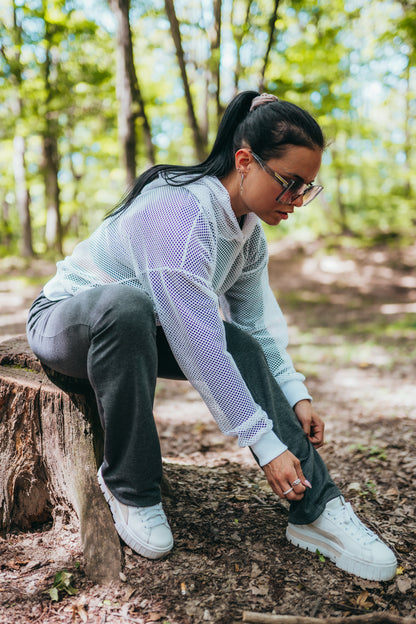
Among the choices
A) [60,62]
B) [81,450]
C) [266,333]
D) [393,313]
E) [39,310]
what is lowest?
[393,313]

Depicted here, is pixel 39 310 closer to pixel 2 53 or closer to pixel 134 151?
pixel 134 151

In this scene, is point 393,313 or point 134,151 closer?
point 134,151

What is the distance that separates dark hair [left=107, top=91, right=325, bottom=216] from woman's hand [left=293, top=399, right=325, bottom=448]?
97cm

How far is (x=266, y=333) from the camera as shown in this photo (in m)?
2.10

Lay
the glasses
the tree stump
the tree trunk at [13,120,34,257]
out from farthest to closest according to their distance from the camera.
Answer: the tree trunk at [13,120,34,257], the tree stump, the glasses

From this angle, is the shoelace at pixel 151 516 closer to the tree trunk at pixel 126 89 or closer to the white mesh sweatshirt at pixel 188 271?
the white mesh sweatshirt at pixel 188 271

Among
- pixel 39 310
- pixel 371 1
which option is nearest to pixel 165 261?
pixel 39 310

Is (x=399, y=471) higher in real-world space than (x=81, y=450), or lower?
lower

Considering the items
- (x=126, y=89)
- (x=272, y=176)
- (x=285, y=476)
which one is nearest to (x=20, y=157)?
(x=126, y=89)

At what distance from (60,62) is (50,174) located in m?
2.96

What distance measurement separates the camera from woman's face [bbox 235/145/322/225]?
1.66 metres

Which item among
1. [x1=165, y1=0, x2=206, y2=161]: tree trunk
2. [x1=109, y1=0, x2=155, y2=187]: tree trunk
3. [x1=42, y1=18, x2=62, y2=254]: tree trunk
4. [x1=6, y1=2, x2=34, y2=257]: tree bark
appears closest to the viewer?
[x1=109, y1=0, x2=155, y2=187]: tree trunk

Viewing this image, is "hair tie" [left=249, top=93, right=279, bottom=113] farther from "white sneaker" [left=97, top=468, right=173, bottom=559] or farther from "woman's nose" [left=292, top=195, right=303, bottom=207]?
"white sneaker" [left=97, top=468, right=173, bottom=559]

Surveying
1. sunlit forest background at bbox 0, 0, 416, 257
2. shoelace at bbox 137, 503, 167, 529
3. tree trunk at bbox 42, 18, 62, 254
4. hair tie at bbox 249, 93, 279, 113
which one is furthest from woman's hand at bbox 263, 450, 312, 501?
tree trunk at bbox 42, 18, 62, 254
